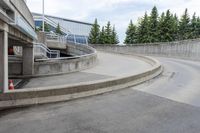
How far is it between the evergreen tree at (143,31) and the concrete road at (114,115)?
38144 millimetres

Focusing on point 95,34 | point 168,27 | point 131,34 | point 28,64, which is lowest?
point 28,64

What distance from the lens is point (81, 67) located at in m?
17.0

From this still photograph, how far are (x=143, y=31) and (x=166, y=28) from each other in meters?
5.80

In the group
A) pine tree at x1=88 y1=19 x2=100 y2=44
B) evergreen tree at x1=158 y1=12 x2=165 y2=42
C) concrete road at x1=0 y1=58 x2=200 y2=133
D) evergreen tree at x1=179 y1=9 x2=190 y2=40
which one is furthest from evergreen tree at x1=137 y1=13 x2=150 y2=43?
concrete road at x1=0 y1=58 x2=200 y2=133

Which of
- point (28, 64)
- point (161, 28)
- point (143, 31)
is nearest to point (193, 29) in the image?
point (161, 28)

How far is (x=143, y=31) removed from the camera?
46.7 meters

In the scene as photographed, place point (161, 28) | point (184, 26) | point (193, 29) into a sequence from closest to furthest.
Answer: point (161, 28) < point (193, 29) < point (184, 26)

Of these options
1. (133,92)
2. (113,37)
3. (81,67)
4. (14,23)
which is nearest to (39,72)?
(81,67)

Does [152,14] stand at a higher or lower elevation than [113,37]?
higher

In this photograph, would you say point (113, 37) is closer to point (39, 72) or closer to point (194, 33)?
point (194, 33)

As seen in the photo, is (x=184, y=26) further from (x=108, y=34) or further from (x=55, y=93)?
(x=55, y=93)

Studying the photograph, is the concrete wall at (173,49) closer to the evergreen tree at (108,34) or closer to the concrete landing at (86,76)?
the evergreen tree at (108,34)

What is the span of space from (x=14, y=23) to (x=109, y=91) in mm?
4980

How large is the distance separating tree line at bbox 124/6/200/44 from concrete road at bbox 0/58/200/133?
3650 centimetres
